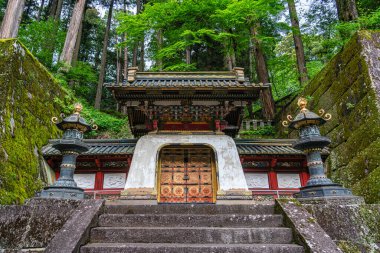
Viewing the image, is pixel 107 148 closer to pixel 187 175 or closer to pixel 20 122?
pixel 20 122

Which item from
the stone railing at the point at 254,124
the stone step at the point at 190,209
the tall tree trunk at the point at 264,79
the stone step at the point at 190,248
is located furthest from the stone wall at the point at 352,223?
the tall tree trunk at the point at 264,79

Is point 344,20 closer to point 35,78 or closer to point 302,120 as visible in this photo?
point 302,120

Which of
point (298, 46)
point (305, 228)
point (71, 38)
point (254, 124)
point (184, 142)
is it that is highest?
point (71, 38)

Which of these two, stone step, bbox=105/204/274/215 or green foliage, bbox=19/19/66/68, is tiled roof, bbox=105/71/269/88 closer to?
stone step, bbox=105/204/274/215

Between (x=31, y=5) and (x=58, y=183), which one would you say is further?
(x=31, y=5)

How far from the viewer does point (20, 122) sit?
23.9 feet

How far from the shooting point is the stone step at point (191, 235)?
150 inches

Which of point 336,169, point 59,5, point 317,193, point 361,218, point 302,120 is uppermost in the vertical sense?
point 59,5

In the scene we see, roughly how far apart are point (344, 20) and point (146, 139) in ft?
28.7

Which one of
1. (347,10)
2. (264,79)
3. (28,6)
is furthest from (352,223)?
(28,6)

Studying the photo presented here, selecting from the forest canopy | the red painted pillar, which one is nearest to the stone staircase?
the red painted pillar

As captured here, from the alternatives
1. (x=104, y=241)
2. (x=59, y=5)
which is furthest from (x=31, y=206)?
(x=59, y=5)

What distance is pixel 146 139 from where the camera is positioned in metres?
7.51

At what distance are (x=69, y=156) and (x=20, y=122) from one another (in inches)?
111
